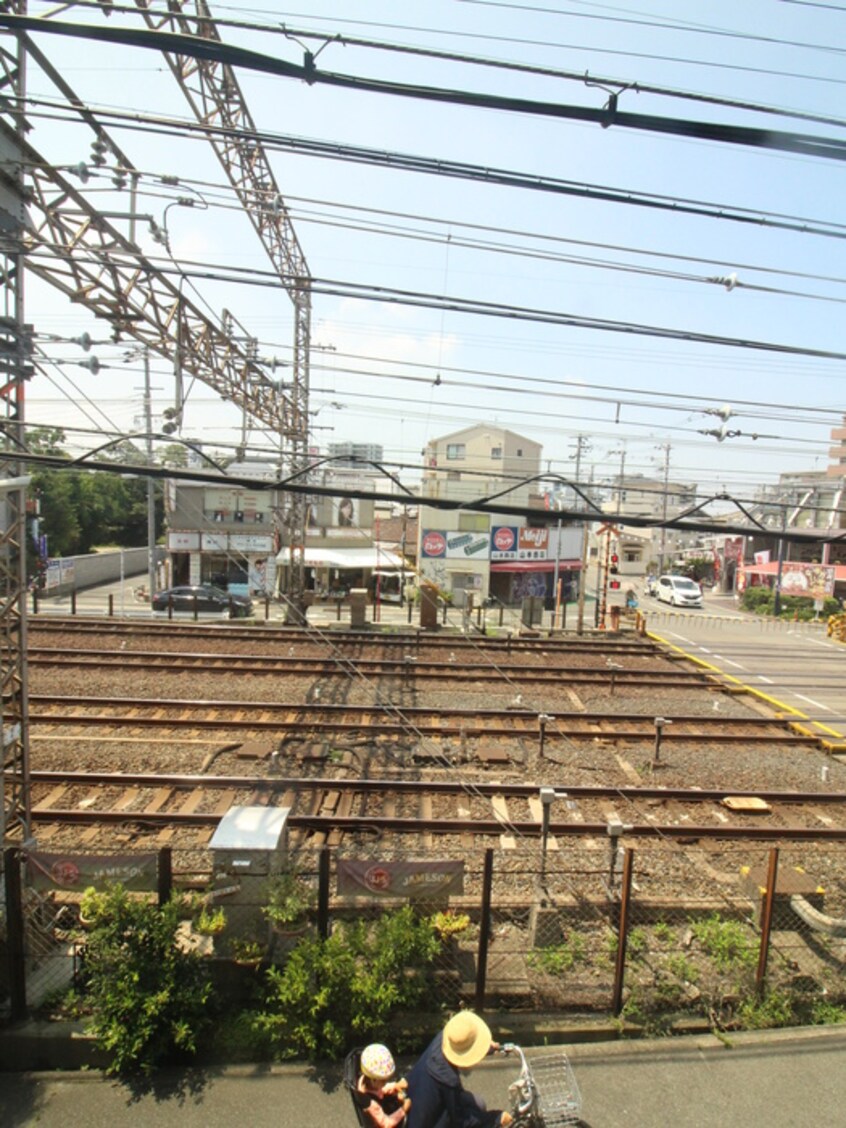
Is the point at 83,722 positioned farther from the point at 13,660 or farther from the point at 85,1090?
the point at 85,1090

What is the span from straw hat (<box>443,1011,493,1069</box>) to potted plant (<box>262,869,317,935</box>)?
154 centimetres

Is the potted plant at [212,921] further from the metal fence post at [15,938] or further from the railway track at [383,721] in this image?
the railway track at [383,721]

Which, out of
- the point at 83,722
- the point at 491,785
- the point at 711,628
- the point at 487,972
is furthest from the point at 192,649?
the point at 711,628

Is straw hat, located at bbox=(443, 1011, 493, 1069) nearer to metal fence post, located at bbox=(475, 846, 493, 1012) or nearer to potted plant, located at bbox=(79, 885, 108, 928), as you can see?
metal fence post, located at bbox=(475, 846, 493, 1012)

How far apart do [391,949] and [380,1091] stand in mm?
995

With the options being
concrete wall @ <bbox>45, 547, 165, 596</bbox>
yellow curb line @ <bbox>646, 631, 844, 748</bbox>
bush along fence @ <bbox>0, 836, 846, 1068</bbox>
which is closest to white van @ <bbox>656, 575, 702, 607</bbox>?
yellow curb line @ <bbox>646, 631, 844, 748</bbox>

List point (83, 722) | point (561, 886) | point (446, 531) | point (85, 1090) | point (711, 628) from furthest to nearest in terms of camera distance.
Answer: point (446, 531) < point (711, 628) < point (83, 722) < point (561, 886) < point (85, 1090)

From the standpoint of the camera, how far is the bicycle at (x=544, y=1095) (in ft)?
10.6

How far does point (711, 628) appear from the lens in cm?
2256

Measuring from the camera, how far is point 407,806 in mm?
7078

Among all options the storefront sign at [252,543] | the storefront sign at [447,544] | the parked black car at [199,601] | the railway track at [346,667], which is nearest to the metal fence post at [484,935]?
the railway track at [346,667]

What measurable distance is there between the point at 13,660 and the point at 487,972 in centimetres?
441

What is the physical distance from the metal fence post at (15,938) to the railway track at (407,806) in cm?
231

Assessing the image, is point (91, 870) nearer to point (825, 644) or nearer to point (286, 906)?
point (286, 906)
